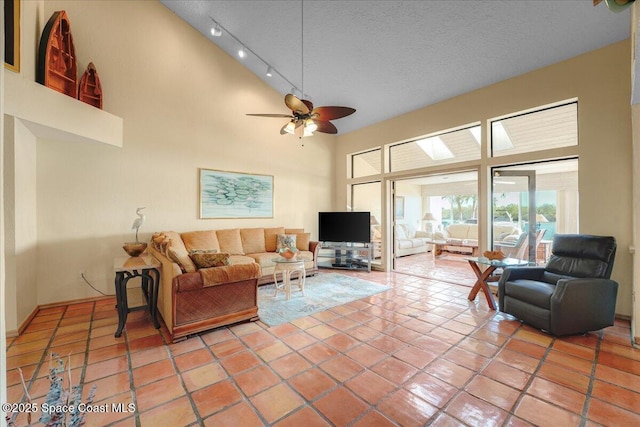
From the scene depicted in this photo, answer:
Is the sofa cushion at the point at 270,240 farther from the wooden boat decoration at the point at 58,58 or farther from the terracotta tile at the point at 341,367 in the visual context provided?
the wooden boat decoration at the point at 58,58

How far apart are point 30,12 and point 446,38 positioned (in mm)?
5070

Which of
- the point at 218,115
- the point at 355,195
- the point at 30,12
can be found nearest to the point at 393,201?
the point at 355,195

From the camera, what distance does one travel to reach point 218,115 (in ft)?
16.5

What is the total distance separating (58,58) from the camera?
3.25 m

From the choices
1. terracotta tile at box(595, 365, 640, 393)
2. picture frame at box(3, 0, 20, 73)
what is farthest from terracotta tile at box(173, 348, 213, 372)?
picture frame at box(3, 0, 20, 73)

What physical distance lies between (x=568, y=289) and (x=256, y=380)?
10.2 feet

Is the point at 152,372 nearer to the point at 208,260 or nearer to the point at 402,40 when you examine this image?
the point at 208,260

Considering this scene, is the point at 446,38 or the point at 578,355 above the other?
the point at 446,38

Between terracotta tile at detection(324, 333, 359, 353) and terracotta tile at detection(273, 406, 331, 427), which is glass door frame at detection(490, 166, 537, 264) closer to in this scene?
terracotta tile at detection(324, 333, 359, 353)

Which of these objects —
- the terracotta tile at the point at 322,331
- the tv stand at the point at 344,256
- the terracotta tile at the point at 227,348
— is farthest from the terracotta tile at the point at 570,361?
the tv stand at the point at 344,256

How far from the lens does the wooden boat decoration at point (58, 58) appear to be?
10.2ft

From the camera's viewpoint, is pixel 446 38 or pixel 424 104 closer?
pixel 446 38

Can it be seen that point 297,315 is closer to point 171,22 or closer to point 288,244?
point 288,244

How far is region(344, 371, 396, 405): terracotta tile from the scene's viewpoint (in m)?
1.91
